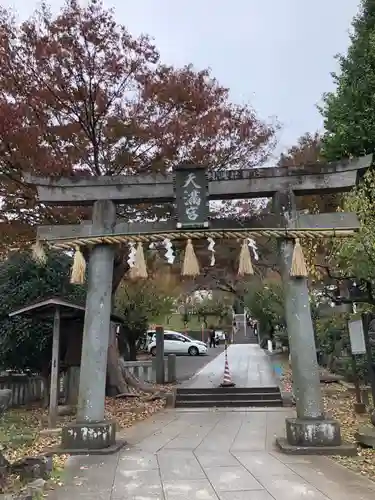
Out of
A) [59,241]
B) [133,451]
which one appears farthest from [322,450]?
[59,241]

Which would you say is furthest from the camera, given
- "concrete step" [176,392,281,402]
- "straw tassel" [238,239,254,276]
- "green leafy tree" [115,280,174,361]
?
"green leafy tree" [115,280,174,361]

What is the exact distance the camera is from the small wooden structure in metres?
9.53

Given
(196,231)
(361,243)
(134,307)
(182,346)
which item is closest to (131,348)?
(134,307)

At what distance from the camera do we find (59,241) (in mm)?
8039

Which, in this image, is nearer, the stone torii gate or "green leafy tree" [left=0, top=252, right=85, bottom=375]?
the stone torii gate

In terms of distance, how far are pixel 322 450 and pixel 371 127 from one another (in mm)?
7068

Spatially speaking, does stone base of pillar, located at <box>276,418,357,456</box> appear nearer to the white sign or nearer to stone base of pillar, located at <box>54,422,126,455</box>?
the white sign

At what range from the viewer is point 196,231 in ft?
25.6

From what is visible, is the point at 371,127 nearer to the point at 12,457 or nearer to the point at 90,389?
the point at 90,389

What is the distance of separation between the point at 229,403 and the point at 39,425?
17.3ft

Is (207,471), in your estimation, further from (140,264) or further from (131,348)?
(131,348)

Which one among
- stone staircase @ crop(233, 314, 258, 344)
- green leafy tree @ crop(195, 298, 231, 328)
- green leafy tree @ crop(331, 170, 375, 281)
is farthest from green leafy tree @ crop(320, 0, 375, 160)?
stone staircase @ crop(233, 314, 258, 344)

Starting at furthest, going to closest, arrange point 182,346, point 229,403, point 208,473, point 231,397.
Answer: point 182,346, point 231,397, point 229,403, point 208,473

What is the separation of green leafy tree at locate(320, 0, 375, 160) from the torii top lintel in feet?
10.6
